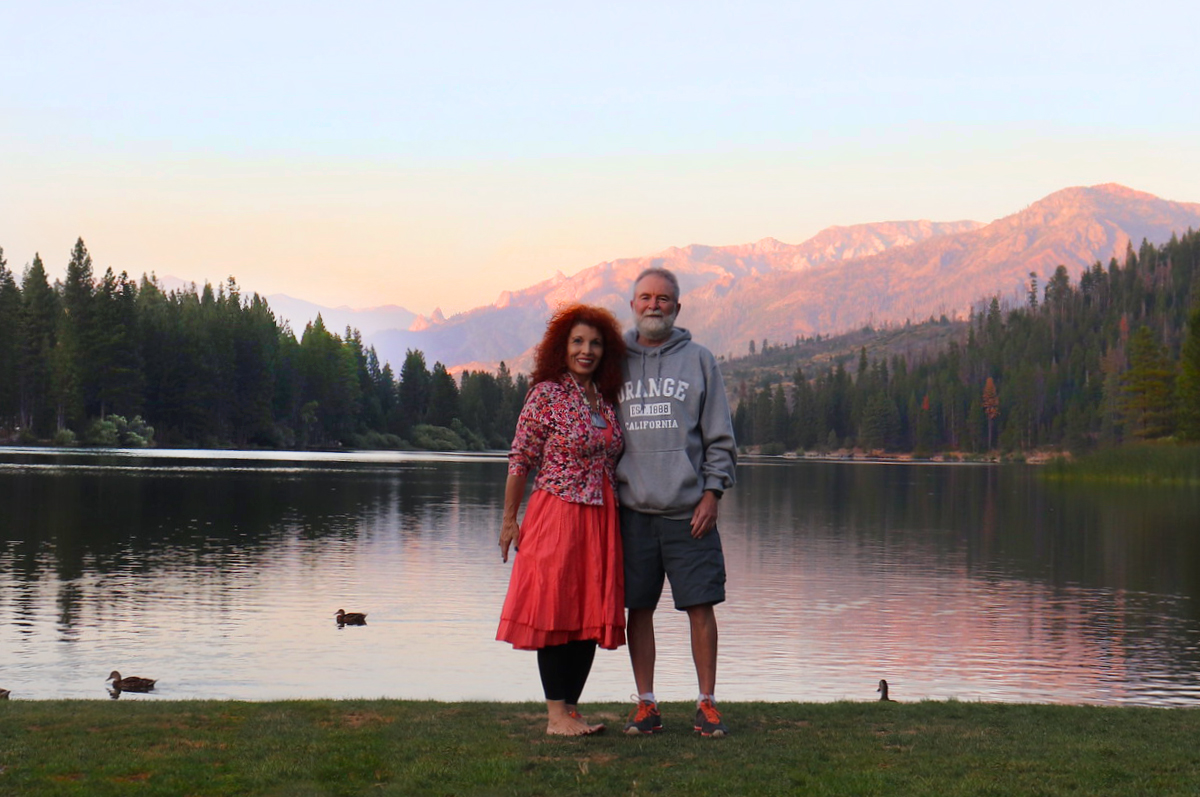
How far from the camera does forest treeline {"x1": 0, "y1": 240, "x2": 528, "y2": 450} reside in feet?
351

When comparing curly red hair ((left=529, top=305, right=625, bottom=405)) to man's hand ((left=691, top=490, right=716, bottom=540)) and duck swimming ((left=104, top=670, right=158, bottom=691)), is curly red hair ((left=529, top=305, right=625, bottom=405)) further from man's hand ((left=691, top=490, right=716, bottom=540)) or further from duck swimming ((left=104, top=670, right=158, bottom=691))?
duck swimming ((left=104, top=670, right=158, bottom=691))

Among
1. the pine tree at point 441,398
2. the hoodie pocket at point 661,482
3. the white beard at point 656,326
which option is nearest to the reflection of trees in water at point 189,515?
the hoodie pocket at point 661,482

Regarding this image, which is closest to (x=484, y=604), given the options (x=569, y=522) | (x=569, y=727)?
(x=569, y=727)

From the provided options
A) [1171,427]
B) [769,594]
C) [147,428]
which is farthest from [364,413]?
[769,594]

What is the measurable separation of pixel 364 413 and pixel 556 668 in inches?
6334

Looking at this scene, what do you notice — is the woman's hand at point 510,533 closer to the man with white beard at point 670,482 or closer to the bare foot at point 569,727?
the man with white beard at point 670,482

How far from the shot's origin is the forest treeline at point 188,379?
107 meters

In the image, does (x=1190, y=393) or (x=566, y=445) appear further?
(x=1190, y=393)

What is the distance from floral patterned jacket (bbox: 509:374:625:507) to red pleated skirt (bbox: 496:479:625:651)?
108 mm

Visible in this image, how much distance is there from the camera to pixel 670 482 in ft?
28.9

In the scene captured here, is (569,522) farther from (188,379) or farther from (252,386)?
(252,386)

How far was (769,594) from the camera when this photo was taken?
26.9m

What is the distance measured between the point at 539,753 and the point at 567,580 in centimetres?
121

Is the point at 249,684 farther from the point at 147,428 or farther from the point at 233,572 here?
the point at 147,428
